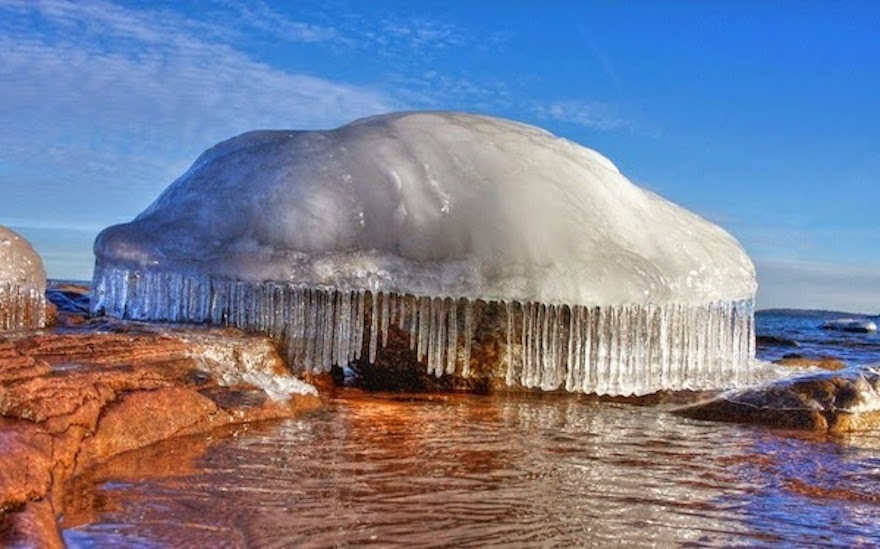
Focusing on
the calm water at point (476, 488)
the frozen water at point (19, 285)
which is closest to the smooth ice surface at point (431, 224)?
the frozen water at point (19, 285)

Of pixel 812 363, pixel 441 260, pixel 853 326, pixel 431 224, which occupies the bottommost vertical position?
pixel 812 363

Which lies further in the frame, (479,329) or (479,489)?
(479,329)

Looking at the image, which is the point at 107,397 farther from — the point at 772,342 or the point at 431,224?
the point at 772,342

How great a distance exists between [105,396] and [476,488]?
2194 millimetres

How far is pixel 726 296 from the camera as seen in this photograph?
7.98m

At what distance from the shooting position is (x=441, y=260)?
7242 millimetres

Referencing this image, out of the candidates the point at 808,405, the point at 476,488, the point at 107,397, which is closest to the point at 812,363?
the point at 808,405

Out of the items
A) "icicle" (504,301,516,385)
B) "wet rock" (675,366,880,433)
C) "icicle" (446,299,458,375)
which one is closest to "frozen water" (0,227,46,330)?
"icicle" (446,299,458,375)

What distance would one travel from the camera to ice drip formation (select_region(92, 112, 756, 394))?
7.25m

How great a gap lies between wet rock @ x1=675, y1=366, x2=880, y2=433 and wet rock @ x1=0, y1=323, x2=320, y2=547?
11.2ft

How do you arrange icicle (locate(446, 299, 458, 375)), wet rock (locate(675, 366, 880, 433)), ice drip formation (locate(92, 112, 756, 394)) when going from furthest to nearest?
icicle (locate(446, 299, 458, 375))
ice drip formation (locate(92, 112, 756, 394))
wet rock (locate(675, 366, 880, 433))

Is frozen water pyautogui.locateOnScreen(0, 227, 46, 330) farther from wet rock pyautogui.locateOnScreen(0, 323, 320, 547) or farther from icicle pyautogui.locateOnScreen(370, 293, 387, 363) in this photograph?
icicle pyautogui.locateOnScreen(370, 293, 387, 363)

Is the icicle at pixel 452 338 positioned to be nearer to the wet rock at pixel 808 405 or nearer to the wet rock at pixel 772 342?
the wet rock at pixel 808 405

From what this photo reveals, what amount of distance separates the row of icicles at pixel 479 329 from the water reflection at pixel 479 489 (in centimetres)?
119
